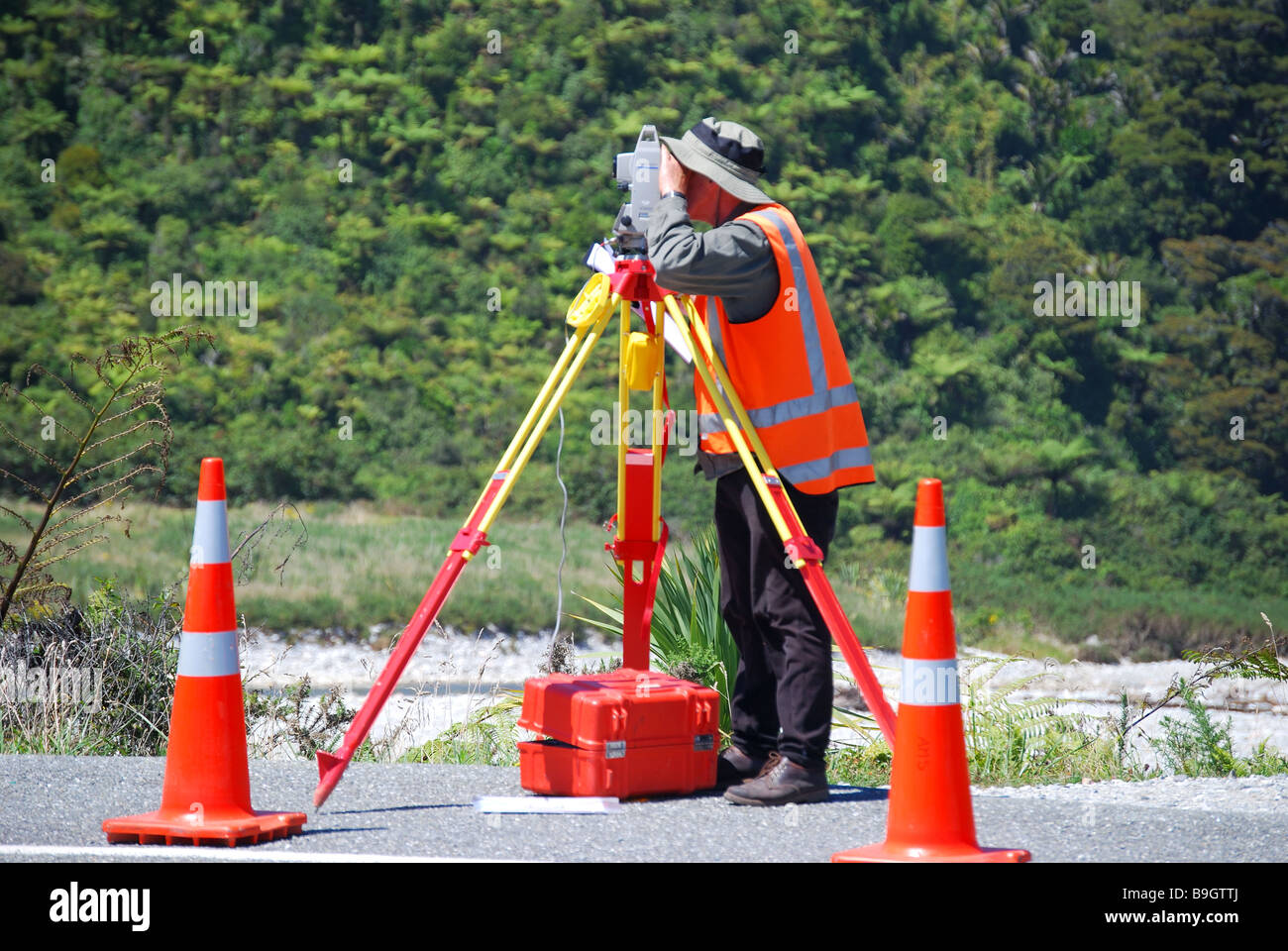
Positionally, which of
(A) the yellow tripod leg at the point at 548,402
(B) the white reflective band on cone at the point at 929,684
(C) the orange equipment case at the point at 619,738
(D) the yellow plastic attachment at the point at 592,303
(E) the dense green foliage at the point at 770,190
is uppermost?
(E) the dense green foliage at the point at 770,190

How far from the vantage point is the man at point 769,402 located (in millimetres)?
3881

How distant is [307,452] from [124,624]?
1350cm

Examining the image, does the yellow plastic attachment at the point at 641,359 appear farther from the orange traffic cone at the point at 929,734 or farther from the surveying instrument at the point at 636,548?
the orange traffic cone at the point at 929,734

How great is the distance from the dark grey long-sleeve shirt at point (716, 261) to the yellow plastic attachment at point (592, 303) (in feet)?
0.60

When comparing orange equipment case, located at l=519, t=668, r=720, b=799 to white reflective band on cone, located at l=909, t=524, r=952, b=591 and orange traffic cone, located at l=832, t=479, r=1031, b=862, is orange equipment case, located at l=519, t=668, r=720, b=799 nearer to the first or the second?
orange traffic cone, located at l=832, t=479, r=1031, b=862

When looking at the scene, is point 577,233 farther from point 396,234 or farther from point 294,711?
point 294,711

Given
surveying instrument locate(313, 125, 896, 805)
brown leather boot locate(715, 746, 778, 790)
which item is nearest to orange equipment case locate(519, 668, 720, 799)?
surveying instrument locate(313, 125, 896, 805)

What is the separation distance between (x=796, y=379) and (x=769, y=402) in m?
0.10

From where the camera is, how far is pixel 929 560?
3.09 m

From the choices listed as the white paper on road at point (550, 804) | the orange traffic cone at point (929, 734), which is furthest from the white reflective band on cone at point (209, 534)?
the orange traffic cone at point (929, 734)

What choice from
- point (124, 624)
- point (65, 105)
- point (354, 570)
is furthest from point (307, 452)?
point (124, 624)

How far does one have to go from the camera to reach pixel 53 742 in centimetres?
516

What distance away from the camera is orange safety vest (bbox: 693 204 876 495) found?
396 centimetres

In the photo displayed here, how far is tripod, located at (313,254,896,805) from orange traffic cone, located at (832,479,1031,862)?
0.46 meters
